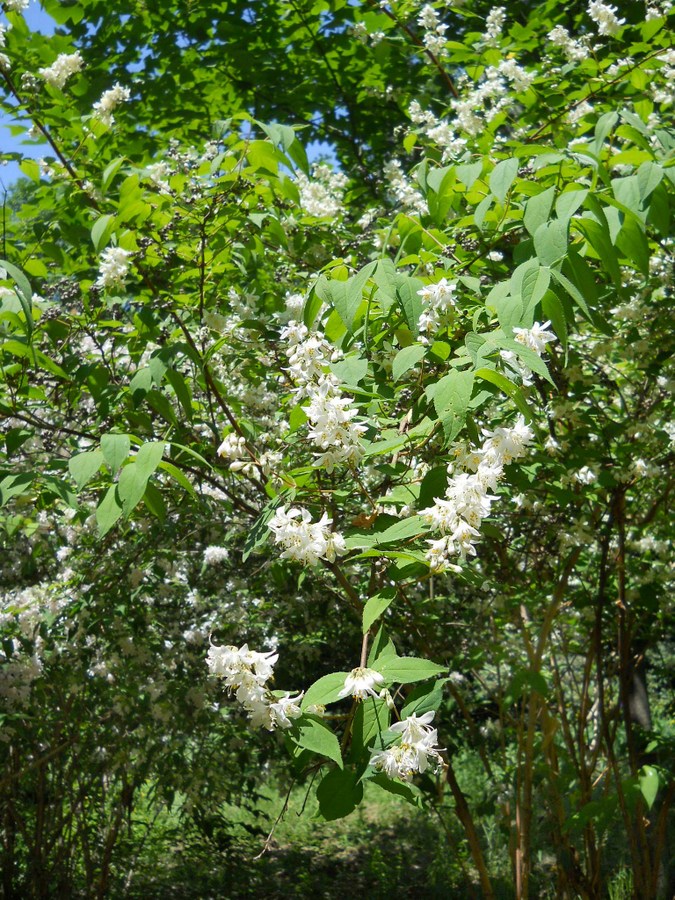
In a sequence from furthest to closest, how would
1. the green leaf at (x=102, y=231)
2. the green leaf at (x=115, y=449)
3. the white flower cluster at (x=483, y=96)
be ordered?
the white flower cluster at (x=483, y=96) → the green leaf at (x=102, y=231) → the green leaf at (x=115, y=449)

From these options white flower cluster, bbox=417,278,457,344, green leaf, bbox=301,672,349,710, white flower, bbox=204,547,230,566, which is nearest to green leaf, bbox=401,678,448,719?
green leaf, bbox=301,672,349,710

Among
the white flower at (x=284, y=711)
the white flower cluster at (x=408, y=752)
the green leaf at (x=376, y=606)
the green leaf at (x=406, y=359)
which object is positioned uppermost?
the green leaf at (x=406, y=359)

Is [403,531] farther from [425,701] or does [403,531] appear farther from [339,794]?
[339,794]

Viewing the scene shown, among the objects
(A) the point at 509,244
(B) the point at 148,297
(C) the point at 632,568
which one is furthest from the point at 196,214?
(C) the point at 632,568

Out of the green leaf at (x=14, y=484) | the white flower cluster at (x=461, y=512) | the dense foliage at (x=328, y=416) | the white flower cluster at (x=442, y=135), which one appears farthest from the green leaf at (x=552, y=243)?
the white flower cluster at (x=442, y=135)

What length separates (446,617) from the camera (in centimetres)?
365

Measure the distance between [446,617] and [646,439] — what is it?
122 centimetres

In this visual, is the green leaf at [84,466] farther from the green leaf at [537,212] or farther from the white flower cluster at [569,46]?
the white flower cluster at [569,46]

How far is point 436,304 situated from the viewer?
1722 mm

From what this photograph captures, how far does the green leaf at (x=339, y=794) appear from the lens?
125 centimetres

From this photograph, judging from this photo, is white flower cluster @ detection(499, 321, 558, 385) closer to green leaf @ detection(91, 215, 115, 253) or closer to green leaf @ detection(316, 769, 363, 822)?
green leaf @ detection(316, 769, 363, 822)

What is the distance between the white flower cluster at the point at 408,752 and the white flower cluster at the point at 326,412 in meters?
0.50

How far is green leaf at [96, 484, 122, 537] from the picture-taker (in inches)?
60.0

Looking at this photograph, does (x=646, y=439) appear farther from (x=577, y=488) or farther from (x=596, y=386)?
(x=596, y=386)
